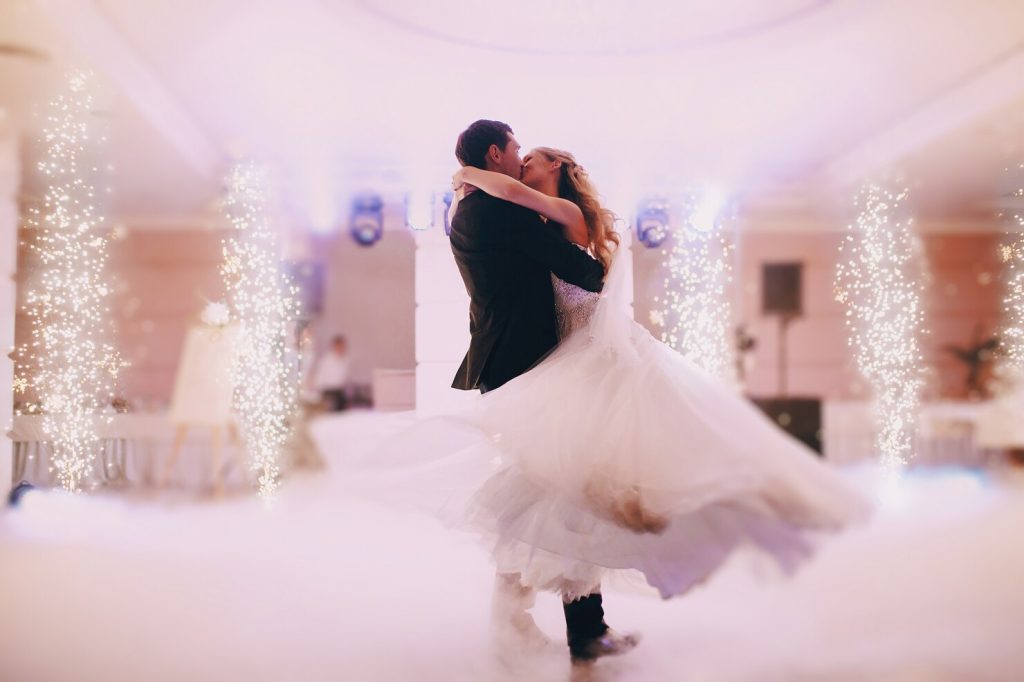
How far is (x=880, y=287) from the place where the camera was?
105 inches

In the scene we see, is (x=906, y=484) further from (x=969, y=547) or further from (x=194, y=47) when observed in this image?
(x=194, y=47)

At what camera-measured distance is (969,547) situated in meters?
3.10

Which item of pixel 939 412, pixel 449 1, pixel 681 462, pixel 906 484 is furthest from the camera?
pixel 939 412

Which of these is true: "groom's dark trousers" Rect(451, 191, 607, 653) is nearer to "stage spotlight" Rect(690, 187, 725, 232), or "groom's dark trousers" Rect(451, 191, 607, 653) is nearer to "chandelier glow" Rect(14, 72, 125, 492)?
"stage spotlight" Rect(690, 187, 725, 232)

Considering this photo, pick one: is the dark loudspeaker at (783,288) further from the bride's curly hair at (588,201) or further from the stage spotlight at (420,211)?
the bride's curly hair at (588,201)

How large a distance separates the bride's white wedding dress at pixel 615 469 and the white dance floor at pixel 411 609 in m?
0.14

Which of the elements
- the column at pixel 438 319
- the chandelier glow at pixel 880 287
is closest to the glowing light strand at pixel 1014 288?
the chandelier glow at pixel 880 287

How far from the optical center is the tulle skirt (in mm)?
1401

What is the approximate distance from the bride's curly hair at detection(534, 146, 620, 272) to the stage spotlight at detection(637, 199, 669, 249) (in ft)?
1.83

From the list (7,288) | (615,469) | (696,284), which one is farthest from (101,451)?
(696,284)

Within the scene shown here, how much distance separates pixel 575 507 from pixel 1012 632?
Result: 1.53 metres

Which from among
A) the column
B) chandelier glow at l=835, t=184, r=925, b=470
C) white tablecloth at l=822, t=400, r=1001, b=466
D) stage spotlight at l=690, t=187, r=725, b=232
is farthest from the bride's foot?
white tablecloth at l=822, t=400, r=1001, b=466

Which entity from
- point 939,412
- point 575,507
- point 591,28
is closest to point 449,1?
point 591,28

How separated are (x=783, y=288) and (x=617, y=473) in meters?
4.93
